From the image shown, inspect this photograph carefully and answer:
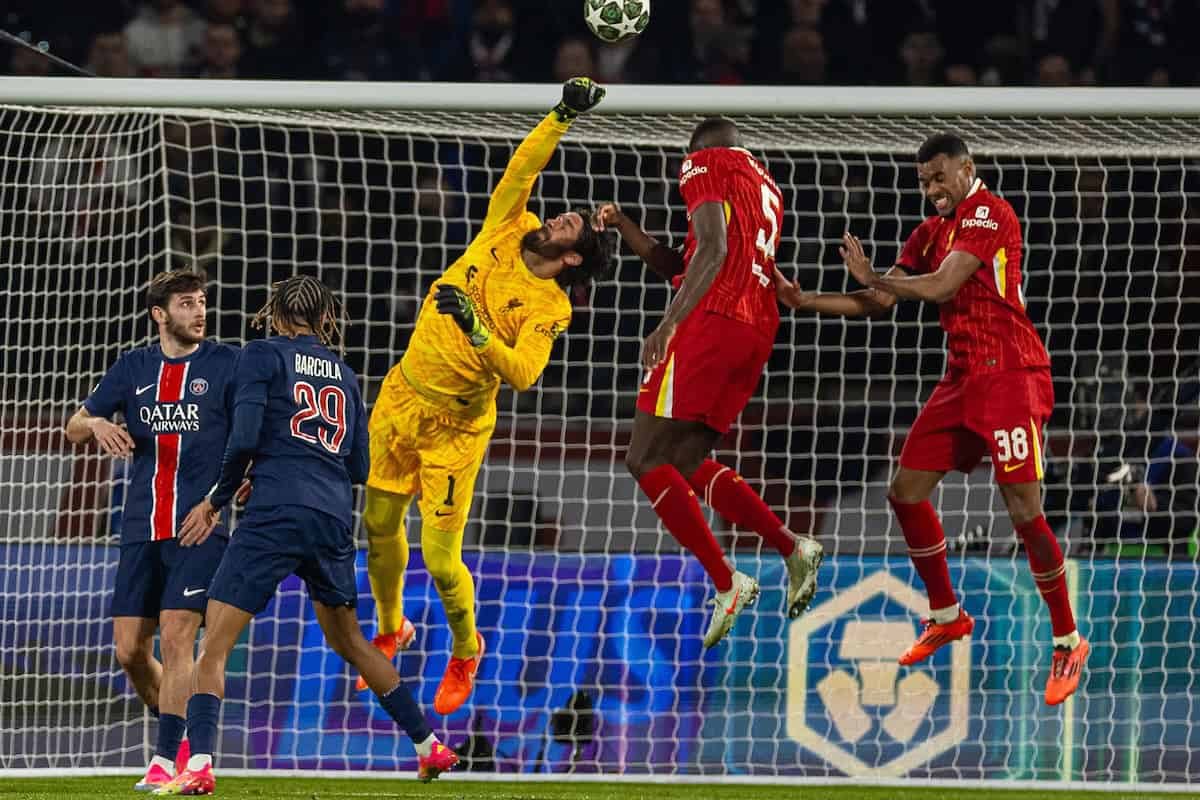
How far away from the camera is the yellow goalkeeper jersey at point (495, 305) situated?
6809 millimetres

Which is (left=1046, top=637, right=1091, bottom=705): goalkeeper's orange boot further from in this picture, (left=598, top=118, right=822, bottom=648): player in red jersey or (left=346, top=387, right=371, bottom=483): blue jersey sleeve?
(left=346, top=387, right=371, bottom=483): blue jersey sleeve

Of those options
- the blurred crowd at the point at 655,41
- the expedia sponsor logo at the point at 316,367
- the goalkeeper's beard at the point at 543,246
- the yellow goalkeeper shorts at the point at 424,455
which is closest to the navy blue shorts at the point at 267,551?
the expedia sponsor logo at the point at 316,367

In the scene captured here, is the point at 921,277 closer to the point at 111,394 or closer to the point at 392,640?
the point at 392,640

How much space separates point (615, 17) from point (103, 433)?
104 inches

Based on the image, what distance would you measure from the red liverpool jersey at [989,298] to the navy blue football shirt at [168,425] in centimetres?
288

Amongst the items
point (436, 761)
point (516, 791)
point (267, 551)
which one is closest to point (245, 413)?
point (267, 551)

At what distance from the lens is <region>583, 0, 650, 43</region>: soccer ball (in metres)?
6.76

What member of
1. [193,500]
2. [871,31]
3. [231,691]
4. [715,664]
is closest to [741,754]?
[715,664]

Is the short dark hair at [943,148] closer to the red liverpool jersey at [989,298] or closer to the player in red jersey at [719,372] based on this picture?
the red liverpool jersey at [989,298]

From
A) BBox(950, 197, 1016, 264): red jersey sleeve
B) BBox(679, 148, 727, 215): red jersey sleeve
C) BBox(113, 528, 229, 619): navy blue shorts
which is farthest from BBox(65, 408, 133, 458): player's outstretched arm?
BBox(950, 197, 1016, 264): red jersey sleeve

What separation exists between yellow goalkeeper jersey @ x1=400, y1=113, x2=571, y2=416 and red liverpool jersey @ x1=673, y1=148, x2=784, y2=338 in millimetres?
594

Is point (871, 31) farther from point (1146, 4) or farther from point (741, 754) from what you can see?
point (741, 754)

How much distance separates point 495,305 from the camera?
273 inches

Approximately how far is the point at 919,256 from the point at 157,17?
7.73 m
